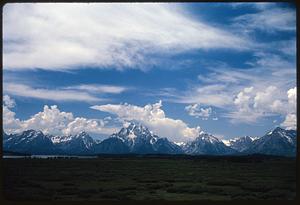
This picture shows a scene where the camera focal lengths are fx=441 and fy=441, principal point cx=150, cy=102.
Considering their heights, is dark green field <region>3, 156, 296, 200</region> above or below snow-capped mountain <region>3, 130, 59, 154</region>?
below

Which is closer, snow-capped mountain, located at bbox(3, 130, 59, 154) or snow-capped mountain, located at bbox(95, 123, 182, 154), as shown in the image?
snow-capped mountain, located at bbox(3, 130, 59, 154)

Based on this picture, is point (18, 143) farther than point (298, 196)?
Yes

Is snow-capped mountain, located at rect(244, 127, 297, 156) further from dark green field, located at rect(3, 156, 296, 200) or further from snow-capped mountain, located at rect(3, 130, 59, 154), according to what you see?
snow-capped mountain, located at rect(3, 130, 59, 154)

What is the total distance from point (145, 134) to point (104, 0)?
17.4 ft

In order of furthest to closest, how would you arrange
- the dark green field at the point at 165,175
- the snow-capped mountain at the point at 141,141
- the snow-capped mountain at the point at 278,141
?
the dark green field at the point at 165,175 → the snow-capped mountain at the point at 141,141 → the snow-capped mountain at the point at 278,141

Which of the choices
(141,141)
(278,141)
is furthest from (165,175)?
(278,141)

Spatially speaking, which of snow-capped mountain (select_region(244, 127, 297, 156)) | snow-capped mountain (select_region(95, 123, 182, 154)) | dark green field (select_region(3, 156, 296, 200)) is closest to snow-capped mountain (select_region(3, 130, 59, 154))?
dark green field (select_region(3, 156, 296, 200))

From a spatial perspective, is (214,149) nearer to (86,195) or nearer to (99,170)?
(86,195)

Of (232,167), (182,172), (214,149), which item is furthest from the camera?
(232,167)

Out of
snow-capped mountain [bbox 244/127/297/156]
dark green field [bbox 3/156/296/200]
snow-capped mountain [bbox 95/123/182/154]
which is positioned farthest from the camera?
dark green field [bbox 3/156/296/200]

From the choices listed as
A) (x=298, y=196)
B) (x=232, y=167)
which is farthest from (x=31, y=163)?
(x=298, y=196)

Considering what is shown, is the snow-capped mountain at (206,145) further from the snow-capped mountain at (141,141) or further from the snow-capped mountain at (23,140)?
the snow-capped mountain at (23,140)

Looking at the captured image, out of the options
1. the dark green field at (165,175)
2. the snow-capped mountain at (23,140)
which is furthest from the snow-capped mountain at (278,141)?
the snow-capped mountain at (23,140)

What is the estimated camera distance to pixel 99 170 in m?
16.2
